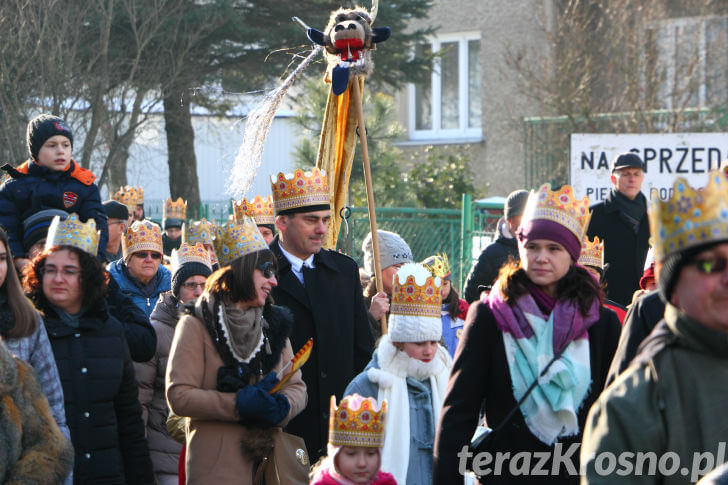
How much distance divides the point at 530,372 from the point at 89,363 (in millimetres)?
2131

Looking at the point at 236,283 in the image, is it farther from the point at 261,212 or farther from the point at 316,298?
the point at 261,212

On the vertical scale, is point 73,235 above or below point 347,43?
below

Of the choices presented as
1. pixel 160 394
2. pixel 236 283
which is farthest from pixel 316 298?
pixel 160 394

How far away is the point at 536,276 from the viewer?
13.7ft

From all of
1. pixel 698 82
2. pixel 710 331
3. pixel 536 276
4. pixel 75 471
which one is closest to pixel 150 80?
pixel 698 82

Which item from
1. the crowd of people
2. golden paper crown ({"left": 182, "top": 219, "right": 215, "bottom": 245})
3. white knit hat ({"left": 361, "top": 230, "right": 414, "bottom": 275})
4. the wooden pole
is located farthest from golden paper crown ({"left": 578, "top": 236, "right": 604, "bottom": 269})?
golden paper crown ({"left": 182, "top": 219, "right": 215, "bottom": 245})

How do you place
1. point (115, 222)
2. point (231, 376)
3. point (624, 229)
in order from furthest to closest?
1. point (115, 222)
2. point (624, 229)
3. point (231, 376)

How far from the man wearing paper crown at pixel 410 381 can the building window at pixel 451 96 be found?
62.7 ft

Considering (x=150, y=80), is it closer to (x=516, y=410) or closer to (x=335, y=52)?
(x=335, y=52)

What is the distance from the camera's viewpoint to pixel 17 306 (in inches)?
192

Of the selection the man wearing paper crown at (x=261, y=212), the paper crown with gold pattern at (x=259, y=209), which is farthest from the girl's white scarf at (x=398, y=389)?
the paper crown with gold pattern at (x=259, y=209)

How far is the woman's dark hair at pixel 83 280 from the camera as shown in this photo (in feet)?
17.2

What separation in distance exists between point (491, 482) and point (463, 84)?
2107 centimetres

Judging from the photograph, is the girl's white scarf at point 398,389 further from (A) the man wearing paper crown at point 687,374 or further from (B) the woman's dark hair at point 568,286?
(A) the man wearing paper crown at point 687,374
